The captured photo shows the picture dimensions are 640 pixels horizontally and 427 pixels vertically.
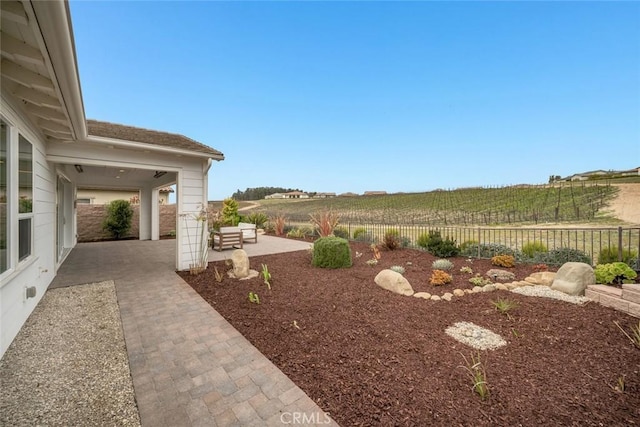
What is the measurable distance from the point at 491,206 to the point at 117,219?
25.4m

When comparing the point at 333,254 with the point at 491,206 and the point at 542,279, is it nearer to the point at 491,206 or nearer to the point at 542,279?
the point at 542,279

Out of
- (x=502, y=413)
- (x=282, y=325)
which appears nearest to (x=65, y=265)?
(x=282, y=325)

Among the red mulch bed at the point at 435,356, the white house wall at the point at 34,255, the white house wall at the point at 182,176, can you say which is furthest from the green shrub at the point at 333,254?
the white house wall at the point at 34,255

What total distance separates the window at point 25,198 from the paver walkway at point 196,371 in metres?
1.50

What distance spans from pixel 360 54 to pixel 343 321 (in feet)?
41.5

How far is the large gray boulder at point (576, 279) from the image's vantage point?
4.12 m

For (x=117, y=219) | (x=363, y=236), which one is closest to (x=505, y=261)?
(x=363, y=236)

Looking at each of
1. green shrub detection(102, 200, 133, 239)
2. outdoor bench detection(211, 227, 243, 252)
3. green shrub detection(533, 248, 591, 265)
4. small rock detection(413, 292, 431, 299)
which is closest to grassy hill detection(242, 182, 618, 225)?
outdoor bench detection(211, 227, 243, 252)

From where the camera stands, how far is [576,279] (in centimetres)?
416

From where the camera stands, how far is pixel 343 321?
3477 mm

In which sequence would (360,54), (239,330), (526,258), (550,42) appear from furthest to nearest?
1. (360,54)
2. (550,42)
3. (526,258)
4. (239,330)

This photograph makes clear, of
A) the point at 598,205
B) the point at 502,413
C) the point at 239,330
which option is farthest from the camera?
the point at 598,205

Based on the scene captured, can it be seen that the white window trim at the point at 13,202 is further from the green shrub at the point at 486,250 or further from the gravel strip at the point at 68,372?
the green shrub at the point at 486,250

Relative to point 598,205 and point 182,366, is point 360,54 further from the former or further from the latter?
point 598,205
